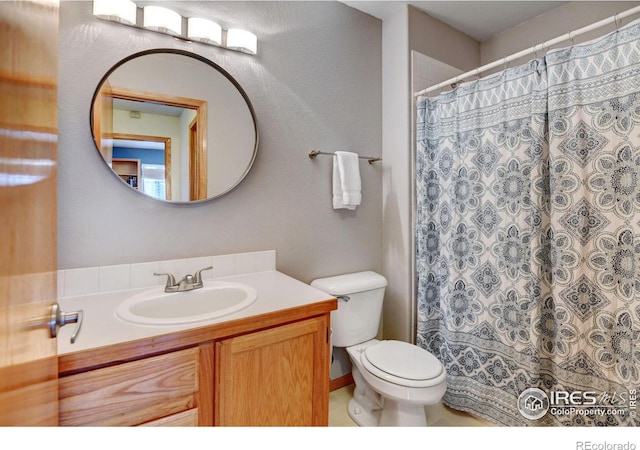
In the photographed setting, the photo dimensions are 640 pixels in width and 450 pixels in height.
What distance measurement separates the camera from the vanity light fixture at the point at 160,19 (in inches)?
49.9

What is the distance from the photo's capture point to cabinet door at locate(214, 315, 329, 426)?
0.97 m

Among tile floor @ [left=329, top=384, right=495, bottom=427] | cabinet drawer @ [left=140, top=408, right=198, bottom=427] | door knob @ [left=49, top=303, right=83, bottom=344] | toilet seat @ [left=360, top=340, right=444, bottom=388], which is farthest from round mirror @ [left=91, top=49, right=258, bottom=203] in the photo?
tile floor @ [left=329, top=384, right=495, bottom=427]

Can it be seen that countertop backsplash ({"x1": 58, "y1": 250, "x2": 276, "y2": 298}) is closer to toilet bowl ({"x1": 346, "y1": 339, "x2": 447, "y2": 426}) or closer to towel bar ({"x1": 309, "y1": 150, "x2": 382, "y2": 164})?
towel bar ({"x1": 309, "y1": 150, "x2": 382, "y2": 164})

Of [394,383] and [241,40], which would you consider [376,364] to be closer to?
[394,383]

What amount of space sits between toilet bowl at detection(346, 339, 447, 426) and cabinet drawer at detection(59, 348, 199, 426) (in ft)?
2.79

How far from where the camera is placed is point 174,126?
1377mm

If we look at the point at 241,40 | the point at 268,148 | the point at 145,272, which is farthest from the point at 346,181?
the point at 145,272

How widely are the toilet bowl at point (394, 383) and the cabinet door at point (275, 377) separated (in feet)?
1.13

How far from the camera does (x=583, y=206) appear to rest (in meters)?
1.28

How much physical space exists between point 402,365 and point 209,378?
0.91m

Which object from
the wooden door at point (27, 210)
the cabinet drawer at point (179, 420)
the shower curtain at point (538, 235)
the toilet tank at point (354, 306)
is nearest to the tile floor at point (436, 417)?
the shower curtain at point (538, 235)

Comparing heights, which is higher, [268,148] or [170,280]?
[268,148]

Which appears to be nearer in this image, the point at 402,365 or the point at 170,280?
the point at 170,280

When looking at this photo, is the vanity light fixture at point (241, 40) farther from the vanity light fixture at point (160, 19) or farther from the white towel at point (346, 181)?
the white towel at point (346, 181)
